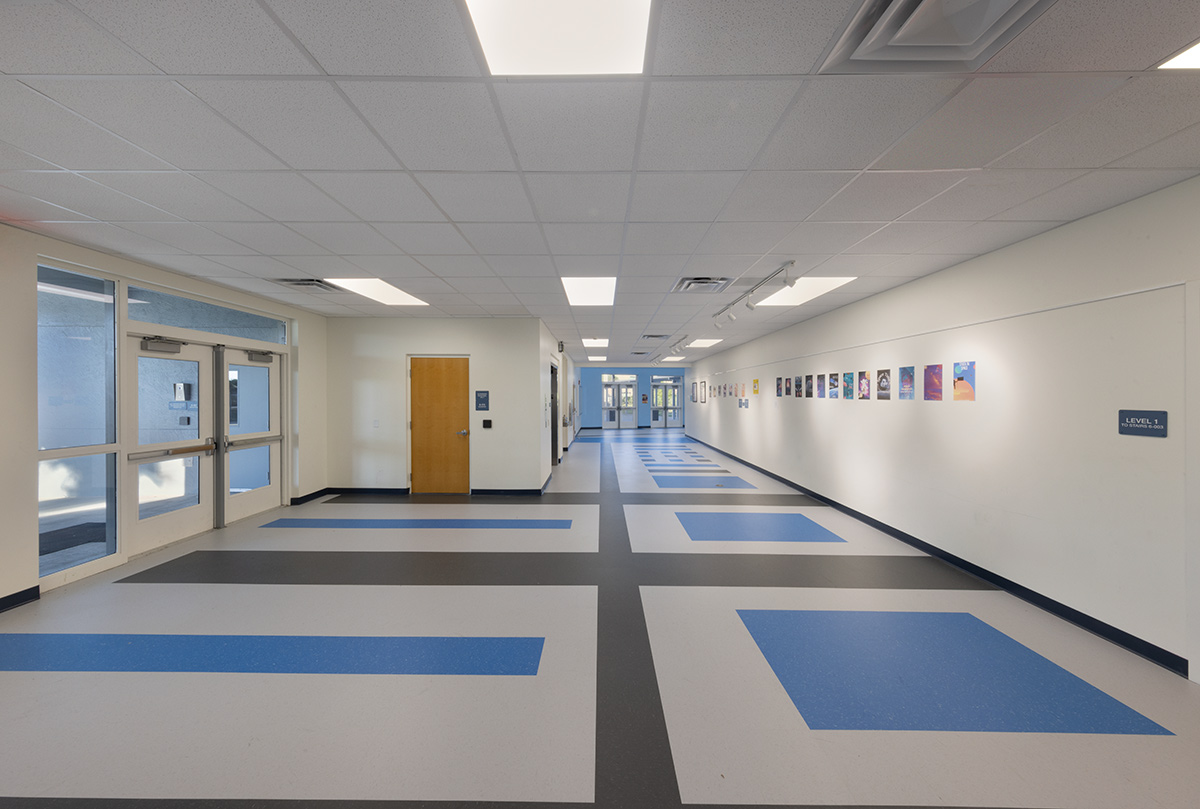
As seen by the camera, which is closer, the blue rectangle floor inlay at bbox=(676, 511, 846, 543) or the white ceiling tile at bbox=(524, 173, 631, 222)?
the white ceiling tile at bbox=(524, 173, 631, 222)

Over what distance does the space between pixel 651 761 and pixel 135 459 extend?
5392 mm

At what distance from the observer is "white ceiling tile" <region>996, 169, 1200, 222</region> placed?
2582 mm

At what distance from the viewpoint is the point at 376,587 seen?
380 centimetres

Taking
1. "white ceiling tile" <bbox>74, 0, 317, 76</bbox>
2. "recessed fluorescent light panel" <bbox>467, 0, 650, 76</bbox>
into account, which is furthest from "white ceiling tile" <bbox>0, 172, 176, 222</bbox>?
"recessed fluorescent light panel" <bbox>467, 0, 650, 76</bbox>

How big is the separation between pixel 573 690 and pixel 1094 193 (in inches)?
167

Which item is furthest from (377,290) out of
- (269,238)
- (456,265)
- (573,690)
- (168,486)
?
(573,690)

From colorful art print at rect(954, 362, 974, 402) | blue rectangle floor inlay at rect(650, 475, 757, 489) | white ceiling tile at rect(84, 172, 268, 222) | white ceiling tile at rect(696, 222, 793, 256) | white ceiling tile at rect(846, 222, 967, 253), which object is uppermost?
white ceiling tile at rect(84, 172, 268, 222)

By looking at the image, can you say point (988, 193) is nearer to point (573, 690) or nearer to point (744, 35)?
point (744, 35)

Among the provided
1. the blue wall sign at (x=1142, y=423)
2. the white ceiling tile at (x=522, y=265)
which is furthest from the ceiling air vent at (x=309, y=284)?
the blue wall sign at (x=1142, y=423)

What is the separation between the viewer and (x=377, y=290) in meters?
5.42

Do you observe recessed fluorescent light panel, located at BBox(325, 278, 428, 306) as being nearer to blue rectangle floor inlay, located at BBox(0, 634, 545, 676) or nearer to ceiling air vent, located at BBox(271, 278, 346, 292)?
ceiling air vent, located at BBox(271, 278, 346, 292)

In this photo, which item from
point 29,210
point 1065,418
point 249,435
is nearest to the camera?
point 29,210

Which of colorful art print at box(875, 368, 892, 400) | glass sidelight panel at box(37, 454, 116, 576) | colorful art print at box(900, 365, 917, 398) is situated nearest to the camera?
glass sidelight panel at box(37, 454, 116, 576)

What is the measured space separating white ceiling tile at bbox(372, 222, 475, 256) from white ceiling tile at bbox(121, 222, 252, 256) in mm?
1369
